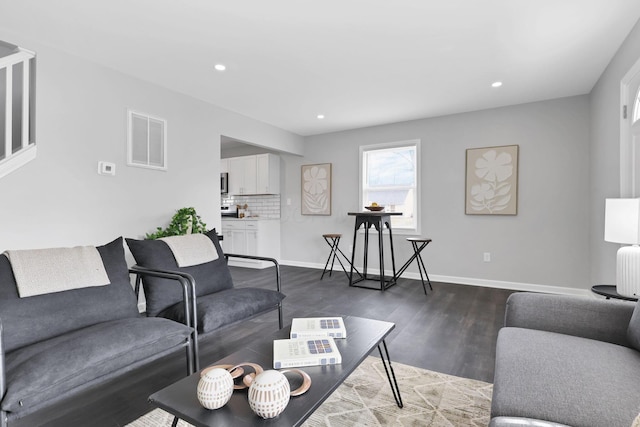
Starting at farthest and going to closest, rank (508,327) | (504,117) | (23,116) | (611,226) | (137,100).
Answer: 1. (504,117)
2. (137,100)
3. (23,116)
4. (611,226)
5. (508,327)

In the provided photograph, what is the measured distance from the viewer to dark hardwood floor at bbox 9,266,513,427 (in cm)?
172

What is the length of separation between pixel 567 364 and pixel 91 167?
3.72 meters

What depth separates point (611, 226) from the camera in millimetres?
2119

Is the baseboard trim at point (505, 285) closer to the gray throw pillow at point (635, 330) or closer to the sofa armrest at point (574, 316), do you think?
the sofa armrest at point (574, 316)

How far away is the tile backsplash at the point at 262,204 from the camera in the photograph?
21.1 ft

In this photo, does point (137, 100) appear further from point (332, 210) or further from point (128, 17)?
point (332, 210)

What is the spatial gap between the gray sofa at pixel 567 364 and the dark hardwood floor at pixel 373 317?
0.65 m

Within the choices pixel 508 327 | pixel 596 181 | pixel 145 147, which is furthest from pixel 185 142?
pixel 596 181

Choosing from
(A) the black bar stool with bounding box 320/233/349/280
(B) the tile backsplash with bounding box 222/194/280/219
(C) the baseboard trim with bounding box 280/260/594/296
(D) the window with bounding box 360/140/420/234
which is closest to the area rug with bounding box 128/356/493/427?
(C) the baseboard trim with bounding box 280/260/594/296

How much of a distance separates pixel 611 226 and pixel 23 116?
175 inches

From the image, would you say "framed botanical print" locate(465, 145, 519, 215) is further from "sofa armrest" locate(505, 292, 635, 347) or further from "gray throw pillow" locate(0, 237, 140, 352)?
→ "gray throw pillow" locate(0, 237, 140, 352)

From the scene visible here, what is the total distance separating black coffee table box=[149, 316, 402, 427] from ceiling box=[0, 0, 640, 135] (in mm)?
2204

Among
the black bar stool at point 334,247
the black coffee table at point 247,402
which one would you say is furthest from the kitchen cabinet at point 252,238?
the black coffee table at point 247,402

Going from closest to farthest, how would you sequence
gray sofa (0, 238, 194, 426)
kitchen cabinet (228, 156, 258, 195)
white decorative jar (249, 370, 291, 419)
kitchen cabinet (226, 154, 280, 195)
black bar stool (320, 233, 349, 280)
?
1. white decorative jar (249, 370, 291, 419)
2. gray sofa (0, 238, 194, 426)
3. black bar stool (320, 233, 349, 280)
4. kitchen cabinet (226, 154, 280, 195)
5. kitchen cabinet (228, 156, 258, 195)
